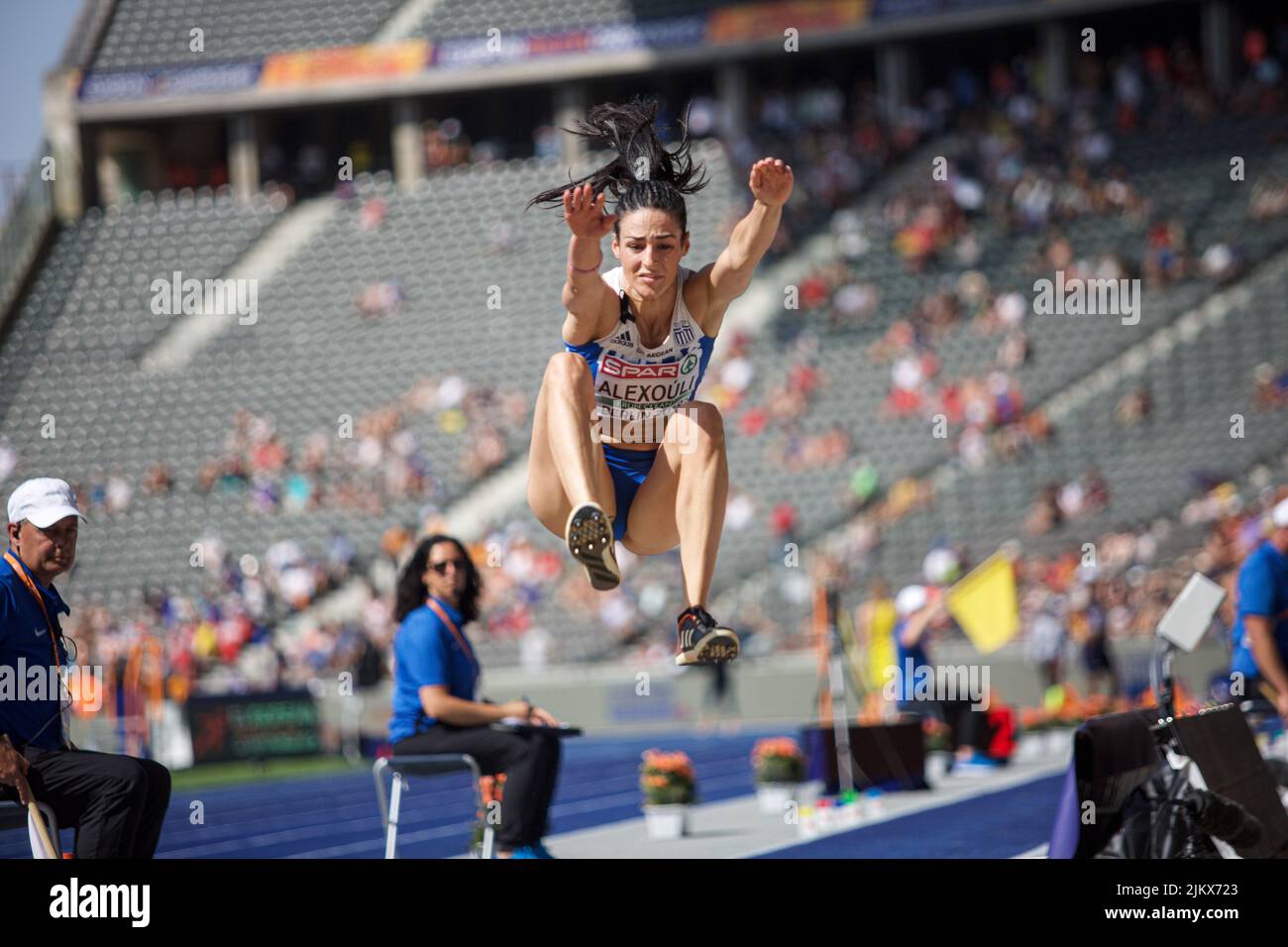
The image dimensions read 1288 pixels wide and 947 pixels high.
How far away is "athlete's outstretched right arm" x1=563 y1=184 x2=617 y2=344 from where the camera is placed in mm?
4270

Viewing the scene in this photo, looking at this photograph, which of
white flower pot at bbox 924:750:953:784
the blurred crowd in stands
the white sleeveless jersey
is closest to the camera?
the white sleeveless jersey

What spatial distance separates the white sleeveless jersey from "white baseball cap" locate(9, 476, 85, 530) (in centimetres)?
147

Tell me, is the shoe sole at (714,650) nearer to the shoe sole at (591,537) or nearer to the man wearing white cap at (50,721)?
the shoe sole at (591,537)

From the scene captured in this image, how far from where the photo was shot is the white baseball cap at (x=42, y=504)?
4.76 meters

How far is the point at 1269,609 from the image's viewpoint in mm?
6570

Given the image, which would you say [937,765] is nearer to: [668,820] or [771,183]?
[668,820]

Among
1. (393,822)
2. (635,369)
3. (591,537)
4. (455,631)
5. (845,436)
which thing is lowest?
(393,822)

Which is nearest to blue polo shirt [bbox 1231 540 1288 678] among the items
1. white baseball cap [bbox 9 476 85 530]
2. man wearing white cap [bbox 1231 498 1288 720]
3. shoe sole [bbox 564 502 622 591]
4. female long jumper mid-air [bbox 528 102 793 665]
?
man wearing white cap [bbox 1231 498 1288 720]

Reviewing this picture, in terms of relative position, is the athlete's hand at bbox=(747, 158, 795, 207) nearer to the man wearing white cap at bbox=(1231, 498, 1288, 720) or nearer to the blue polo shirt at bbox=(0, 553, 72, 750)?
the blue polo shirt at bbox=(0, 553, 72, 750)

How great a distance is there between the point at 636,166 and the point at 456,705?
222 centimetres

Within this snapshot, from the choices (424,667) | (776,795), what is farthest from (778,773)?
(424,667)

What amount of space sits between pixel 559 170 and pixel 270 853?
15468mm
